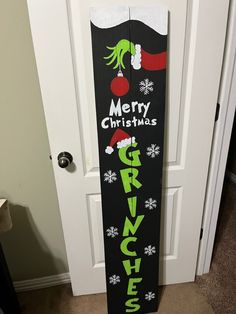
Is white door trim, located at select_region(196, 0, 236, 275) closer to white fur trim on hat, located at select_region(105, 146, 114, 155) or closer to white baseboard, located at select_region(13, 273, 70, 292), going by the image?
white fur trim on hat, located at select_region(105, 146, 114, 155)

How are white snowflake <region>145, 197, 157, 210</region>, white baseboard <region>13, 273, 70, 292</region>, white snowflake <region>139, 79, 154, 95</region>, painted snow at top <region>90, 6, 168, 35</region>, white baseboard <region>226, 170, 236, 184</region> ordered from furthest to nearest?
1. white baseboard <region>226, 170, 236, 184</region>
2. white baseboard <region>13, 273, 70, 292</region>
3. white snowflake <region>145, 197, 157, 210</region>
4. white snowflake <region>139, 79, 154, 95</region>
5. painted snow at top <region>90, 6, 168, 35</region>

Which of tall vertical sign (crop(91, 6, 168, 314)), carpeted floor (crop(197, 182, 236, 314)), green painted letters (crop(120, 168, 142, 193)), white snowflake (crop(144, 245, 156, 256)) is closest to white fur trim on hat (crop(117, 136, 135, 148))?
tall vertical sign (crop(91, 6, 168, 314))

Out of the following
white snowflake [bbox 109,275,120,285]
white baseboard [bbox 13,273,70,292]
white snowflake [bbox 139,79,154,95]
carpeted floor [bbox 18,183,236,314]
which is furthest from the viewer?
white baseboard [bbox 13,273,70,292]

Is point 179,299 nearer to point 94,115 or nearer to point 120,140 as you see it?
point 120,140

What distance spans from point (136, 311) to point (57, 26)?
1485 millimetres

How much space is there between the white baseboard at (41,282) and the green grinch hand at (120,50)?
51.8 inches

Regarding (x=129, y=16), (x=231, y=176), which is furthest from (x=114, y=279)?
(x=231, y=176)

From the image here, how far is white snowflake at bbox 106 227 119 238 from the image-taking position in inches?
50.9

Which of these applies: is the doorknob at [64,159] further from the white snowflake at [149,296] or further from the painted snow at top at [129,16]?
the white snowflake at [149,296]

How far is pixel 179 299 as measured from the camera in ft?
5.19

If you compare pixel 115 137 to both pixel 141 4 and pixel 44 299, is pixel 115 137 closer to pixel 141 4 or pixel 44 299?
pixel 141 4

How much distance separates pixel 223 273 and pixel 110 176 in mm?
1118

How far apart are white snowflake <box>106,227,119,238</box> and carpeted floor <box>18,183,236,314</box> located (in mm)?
549

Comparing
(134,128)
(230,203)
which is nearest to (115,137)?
(134,128)
